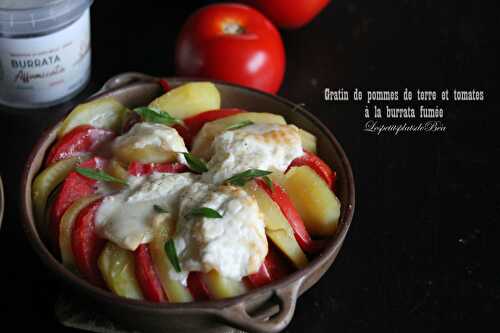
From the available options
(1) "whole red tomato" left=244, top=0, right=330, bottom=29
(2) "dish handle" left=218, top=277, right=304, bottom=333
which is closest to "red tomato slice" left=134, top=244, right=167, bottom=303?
(2) "dish handle" left=218, top=277, right=304, bottom=333

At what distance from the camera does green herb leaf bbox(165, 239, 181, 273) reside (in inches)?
45.7

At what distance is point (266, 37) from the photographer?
1730 mm

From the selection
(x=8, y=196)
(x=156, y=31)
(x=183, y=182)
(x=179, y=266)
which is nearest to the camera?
(x=179, y=266)

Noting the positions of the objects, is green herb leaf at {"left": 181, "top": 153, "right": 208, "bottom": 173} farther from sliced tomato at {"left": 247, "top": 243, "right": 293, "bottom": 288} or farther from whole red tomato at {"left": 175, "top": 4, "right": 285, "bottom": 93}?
whole red tomato at {"left": 175, "top": 4, "right": 285, "bottom": 93}

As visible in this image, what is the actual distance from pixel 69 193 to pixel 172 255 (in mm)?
239

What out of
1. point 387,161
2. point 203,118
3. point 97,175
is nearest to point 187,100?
point 203,118

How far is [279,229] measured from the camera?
124 cm

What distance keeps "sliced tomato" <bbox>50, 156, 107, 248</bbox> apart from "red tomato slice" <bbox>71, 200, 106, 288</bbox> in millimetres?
45

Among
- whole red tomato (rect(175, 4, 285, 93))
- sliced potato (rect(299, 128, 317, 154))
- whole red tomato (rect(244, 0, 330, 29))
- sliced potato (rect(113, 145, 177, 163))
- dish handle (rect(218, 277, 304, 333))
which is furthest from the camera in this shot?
whole red tomato (rect(244, 0, 330, 29))

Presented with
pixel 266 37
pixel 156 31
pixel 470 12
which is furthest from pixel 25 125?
pixel 470 12

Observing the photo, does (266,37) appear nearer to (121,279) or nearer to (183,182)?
(183,182)

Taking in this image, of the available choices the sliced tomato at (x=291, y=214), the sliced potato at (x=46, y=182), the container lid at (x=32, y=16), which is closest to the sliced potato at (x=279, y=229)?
the sliced tomato at (x=291, y=214)

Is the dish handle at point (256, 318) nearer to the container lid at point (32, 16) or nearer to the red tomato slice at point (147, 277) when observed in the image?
the red tomato slice at point (147, 277)

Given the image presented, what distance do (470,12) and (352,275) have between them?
1.00 m
